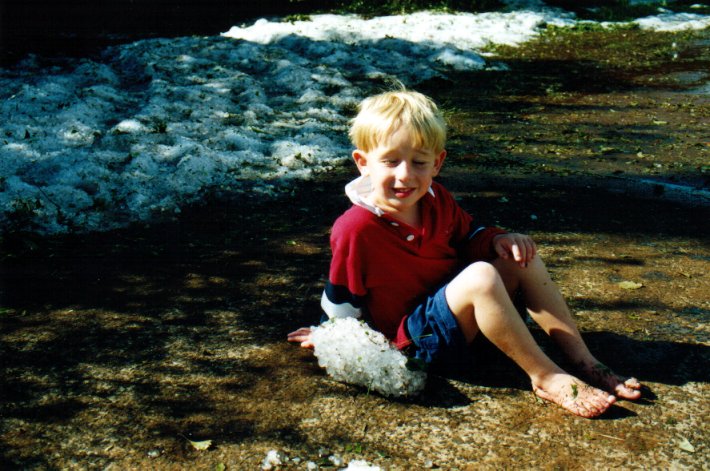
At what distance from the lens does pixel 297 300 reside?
11.1 ft

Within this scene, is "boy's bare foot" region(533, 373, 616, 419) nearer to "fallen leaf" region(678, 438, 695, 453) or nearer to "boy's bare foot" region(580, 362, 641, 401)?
"boy's bare foot" region(580, 362, 641, 401)

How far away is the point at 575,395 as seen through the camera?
2.52m

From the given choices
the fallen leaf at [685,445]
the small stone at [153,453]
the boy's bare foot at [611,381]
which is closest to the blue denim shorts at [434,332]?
the boy's bare foot at [611,381]

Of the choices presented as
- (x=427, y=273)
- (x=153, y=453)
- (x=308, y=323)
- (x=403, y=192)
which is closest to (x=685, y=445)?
(x=427, y=273)

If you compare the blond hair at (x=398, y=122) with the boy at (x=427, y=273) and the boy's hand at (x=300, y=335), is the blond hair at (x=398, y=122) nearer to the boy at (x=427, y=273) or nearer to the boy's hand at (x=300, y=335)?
the boy at (x=427, y=273)

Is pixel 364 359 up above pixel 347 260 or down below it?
below

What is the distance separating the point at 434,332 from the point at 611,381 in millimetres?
652

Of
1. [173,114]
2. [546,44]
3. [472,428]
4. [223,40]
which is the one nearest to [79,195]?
[173,114]

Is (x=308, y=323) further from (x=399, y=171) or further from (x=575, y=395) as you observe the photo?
(x=575, y=395)

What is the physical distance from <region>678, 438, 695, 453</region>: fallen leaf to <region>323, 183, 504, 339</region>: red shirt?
90 cm

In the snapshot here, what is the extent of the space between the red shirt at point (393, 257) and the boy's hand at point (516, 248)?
2.9 inches

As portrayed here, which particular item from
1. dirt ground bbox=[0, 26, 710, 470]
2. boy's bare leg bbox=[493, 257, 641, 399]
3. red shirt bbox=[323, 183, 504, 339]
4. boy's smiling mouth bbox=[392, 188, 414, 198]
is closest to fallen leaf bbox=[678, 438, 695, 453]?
dirt ground bbox=[0, 26, 710, 470]

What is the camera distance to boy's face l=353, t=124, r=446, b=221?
2609mm

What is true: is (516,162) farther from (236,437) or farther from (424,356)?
(236,437)
